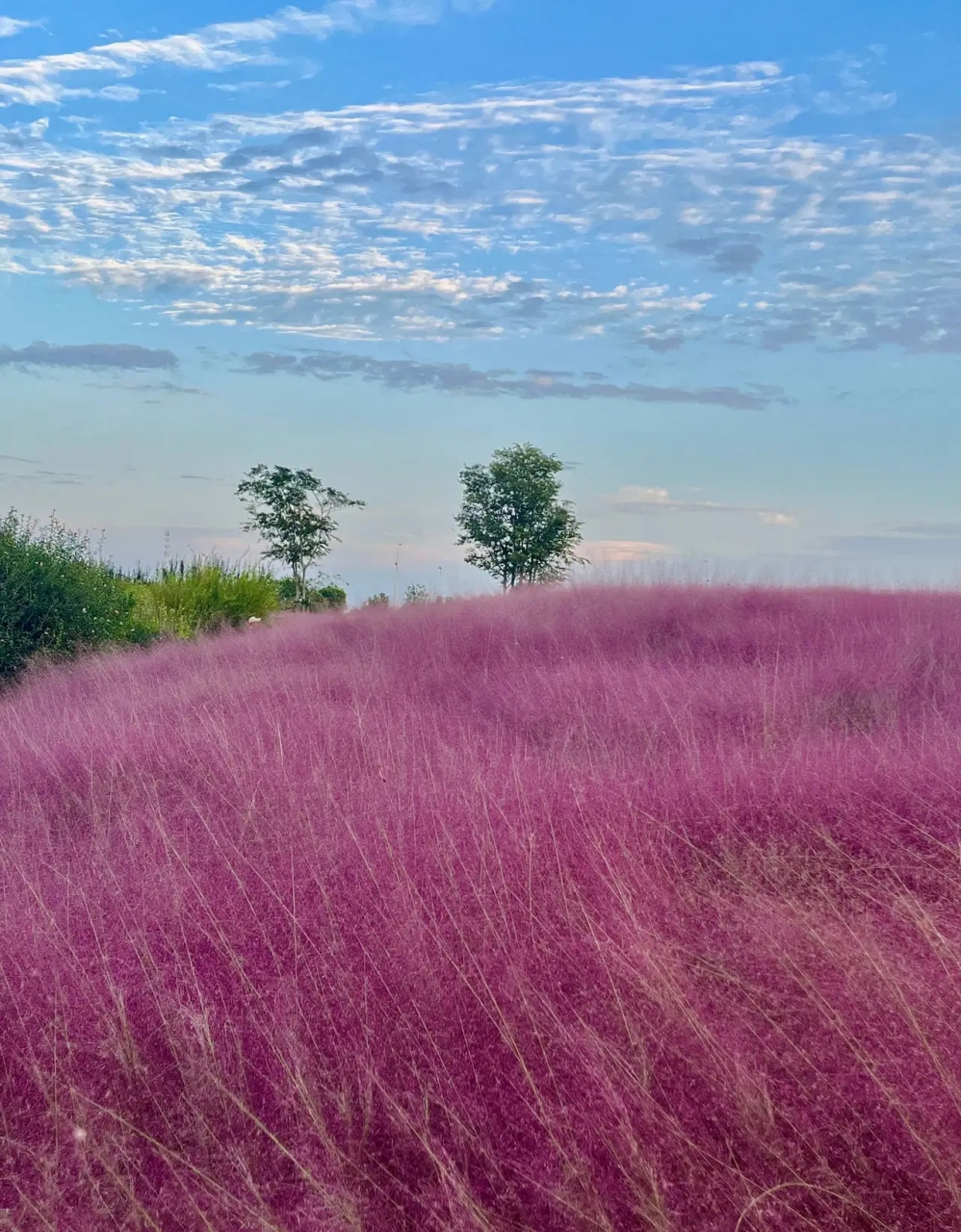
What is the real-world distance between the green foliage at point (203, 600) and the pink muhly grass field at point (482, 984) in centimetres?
1207

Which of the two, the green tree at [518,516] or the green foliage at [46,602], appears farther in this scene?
the green tree at [518,516]

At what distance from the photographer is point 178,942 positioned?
4.37 meters

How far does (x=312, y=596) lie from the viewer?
26.0 meters

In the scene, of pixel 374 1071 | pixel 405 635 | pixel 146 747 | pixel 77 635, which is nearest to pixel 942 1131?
pixel 374 1071

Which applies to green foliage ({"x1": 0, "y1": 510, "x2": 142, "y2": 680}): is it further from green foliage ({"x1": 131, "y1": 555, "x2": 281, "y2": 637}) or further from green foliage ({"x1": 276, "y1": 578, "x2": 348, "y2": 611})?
green foliage ({"x1": 276, "y1": 578, "x2": 348, "y2": 611})

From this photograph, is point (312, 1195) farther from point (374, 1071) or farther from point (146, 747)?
point (146, 747)

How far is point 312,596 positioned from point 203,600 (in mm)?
6204

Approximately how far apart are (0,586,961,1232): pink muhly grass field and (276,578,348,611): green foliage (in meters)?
17.5

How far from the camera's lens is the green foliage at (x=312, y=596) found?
25.0 metres

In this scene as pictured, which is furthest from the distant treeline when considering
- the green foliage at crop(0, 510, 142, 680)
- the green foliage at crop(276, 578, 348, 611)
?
the green foliage at crop(276, 578, 348, 611)

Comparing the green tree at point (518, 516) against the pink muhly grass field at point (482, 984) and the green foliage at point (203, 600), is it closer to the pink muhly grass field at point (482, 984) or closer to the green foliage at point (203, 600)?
the green foliage at point (203, 600)

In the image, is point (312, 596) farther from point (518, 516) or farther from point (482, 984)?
point (482, 984)

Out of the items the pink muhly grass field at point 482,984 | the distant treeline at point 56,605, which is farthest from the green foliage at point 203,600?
the pink muhly grass field at point 482,984

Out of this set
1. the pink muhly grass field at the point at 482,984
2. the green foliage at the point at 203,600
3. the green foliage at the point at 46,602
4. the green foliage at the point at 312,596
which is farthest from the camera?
the green foliage at the point at 312,596
